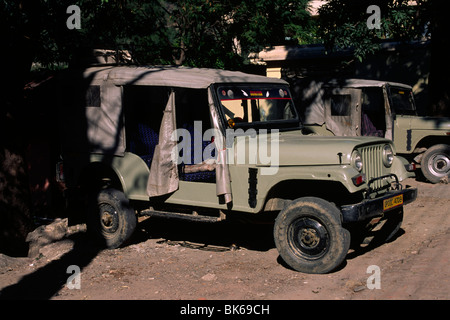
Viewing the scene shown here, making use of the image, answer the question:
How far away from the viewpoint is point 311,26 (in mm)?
19156

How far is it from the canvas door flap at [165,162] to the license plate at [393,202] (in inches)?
98.2

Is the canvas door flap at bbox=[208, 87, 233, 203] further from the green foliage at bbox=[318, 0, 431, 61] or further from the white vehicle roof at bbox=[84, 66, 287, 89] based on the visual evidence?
the green foliage at bbox=[318, 0, 431, 61]

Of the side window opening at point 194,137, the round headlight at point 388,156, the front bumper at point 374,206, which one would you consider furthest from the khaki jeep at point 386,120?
the front bumper at point 374,206

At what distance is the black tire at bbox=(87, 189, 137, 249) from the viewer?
680cm

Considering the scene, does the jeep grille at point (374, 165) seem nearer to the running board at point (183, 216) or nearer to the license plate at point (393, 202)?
the license plate at point (393, 202)

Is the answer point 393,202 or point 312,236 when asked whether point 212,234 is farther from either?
point 393,202

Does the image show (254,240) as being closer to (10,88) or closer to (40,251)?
(40,251)

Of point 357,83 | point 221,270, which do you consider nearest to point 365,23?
point 357,83

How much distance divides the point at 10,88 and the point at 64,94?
1.06 metres

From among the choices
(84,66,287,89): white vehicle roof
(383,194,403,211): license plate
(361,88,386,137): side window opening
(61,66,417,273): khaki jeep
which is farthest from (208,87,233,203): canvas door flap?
(361,88,386,137): side window opening

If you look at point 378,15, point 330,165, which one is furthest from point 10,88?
point 378,15

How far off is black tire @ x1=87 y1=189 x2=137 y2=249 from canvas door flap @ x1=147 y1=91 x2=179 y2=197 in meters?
0.71

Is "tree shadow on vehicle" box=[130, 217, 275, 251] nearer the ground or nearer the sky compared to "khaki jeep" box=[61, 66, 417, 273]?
nearer the ground

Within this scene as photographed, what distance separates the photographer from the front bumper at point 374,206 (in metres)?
5.17
